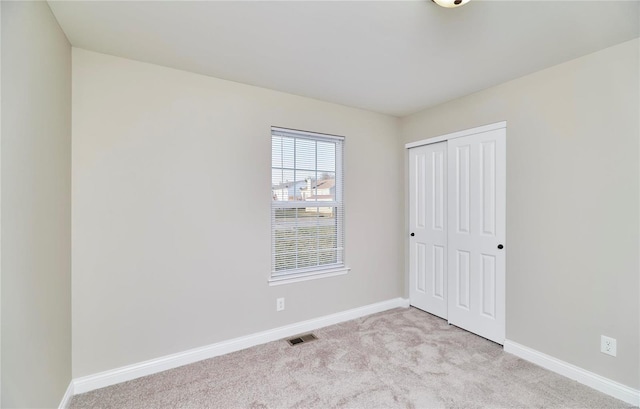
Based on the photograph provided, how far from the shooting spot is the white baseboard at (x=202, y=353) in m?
2.05

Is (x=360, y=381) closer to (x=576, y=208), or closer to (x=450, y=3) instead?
(x=576, y=208)

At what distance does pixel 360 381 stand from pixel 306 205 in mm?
1653

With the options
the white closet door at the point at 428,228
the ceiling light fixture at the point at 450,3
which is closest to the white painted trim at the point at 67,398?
the ceiling light fixture at the point at 450,3

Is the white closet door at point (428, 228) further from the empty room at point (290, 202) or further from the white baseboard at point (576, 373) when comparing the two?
the white baseboard at point (576, 373)

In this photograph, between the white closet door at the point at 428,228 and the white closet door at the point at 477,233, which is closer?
the white closet door at the point at 477,233

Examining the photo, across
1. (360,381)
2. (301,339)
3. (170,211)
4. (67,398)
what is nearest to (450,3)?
(170,211)

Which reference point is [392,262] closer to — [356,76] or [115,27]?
[356,76]

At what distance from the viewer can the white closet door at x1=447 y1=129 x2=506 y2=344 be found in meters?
2.65

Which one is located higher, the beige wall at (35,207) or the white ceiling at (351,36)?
the white ceiling at (351,36)

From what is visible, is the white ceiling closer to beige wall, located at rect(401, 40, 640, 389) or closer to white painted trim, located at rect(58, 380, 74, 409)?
beige wall, located at rect(401, 40, 640, 389)

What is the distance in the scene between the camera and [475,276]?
2.86 m

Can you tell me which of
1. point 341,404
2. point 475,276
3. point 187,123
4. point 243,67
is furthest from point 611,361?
point 187,123

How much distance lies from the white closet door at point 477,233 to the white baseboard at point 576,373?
17 cm

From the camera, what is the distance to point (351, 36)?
6.13 feet
